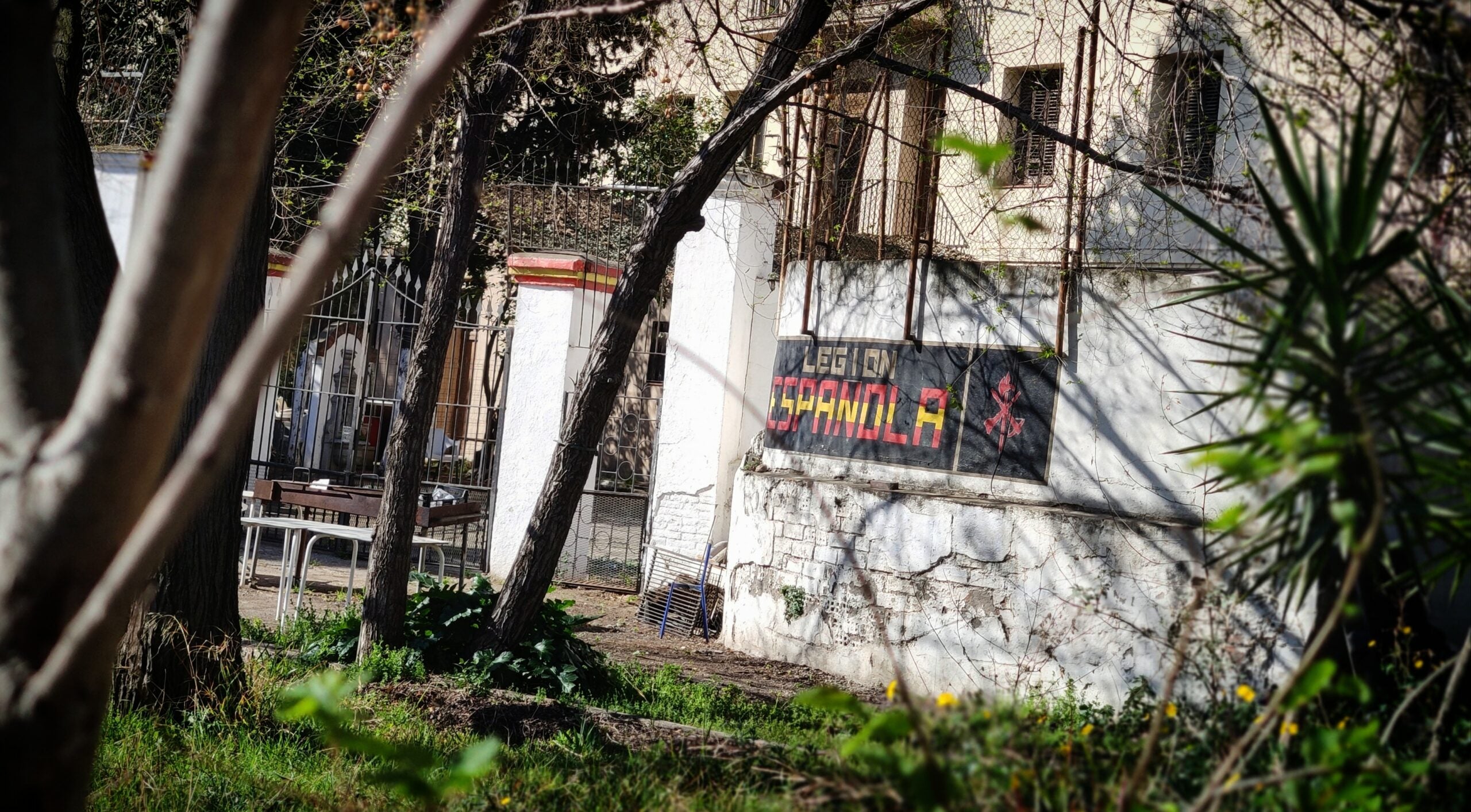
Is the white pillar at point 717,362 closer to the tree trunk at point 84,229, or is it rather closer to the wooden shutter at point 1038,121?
the wooden shutter at point 1038,121

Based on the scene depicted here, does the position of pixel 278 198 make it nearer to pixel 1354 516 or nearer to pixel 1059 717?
pixel 1059 717

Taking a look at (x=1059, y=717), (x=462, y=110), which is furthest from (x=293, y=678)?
(x=1059, y=717)

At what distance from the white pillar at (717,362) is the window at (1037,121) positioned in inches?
86.4

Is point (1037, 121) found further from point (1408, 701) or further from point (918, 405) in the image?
point (1408, 701)

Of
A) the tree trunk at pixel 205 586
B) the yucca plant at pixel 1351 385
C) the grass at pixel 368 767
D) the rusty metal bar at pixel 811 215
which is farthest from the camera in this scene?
the rusty metal bar at pixel 811 215

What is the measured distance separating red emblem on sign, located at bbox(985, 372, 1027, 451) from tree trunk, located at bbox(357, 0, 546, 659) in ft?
10.7

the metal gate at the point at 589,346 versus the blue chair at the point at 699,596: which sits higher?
the metal gate at the point at 589,346

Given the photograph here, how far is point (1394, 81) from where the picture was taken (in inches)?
121

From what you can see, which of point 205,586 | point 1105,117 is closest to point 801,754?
point 205,586

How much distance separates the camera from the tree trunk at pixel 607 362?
18.9 feet

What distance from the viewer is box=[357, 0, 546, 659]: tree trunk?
5.93 metres

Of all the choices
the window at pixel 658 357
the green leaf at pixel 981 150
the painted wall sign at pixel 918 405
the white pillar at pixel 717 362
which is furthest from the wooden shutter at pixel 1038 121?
the green leaf at pixel 981 150

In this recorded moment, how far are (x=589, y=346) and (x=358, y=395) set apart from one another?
9.91 feet

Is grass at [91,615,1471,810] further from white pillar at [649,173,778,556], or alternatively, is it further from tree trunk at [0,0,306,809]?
white pillar at [649,173,778,556]
